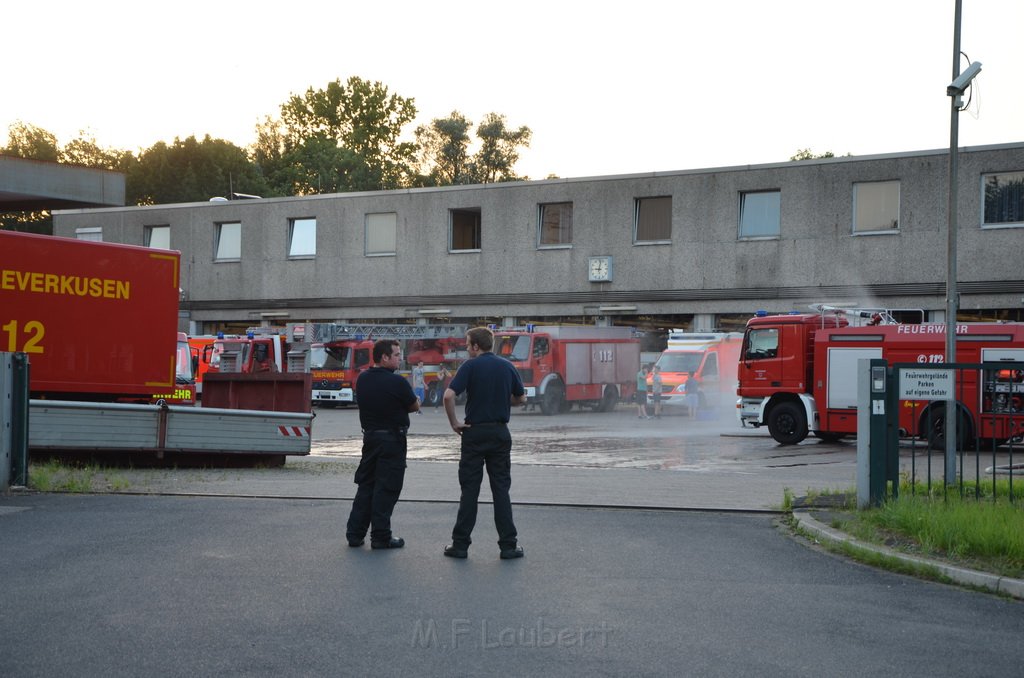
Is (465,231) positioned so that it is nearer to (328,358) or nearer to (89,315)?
(328,358)

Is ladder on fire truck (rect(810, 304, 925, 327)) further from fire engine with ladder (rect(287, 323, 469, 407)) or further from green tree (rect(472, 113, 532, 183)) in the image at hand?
green tree (rect(472, 113, 532, 183))

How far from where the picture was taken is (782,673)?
5812 millimetres

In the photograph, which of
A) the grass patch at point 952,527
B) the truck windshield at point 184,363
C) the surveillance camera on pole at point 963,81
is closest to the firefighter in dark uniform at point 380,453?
the grass patch at point 952,527

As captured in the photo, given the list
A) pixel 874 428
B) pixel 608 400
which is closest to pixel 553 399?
pixel 608 400

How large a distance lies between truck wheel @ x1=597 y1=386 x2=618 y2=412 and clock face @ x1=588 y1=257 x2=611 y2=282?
4141 mm

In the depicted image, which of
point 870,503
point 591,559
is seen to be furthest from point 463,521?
point 870,503

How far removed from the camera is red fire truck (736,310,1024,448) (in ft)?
73.4

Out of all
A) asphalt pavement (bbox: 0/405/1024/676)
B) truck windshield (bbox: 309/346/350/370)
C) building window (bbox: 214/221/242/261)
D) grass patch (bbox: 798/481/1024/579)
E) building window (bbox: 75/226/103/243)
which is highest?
building window (bbox: 75/226/103/243)

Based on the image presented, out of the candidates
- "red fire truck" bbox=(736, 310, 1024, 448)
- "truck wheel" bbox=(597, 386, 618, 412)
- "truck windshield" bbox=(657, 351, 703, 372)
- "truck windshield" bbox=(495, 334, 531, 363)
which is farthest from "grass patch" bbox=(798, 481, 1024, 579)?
"truck wheel" bbox=(597, 386, 618, 412)

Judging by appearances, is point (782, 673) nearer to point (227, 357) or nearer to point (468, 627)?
point (468, 627)

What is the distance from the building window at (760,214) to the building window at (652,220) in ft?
8.67

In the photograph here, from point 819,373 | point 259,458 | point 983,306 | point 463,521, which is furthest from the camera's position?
point 983,306

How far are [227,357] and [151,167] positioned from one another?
47531 millimetres

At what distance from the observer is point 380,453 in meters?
9.62
